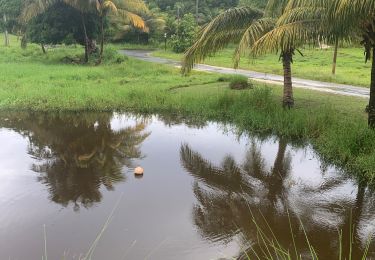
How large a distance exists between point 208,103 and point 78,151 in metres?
4.59

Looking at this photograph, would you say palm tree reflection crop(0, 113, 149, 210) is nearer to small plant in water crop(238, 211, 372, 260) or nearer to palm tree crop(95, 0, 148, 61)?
small plant in water crop(238, 211, 372, 260)

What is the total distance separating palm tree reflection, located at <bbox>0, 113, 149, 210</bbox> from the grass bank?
1.12 metres

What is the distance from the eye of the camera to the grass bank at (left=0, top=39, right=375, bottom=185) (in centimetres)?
821

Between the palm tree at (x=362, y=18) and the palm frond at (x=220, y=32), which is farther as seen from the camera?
the palm frond at (x=220, y=32)

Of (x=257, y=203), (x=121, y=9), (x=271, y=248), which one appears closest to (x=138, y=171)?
(x=257, y=203)

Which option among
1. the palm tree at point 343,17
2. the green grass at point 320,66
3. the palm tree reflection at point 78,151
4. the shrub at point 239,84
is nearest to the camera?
the palm tree reflection at point 78,151

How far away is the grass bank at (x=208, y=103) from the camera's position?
821 centimetres

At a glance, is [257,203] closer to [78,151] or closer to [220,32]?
[78,151]

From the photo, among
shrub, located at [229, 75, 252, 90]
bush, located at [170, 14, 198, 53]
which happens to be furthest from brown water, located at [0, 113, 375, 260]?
bush, located at [170, 14, 198, 53]

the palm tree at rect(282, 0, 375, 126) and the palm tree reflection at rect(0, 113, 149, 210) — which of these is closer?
the palm tree reflection at rect(0, 113, 149, 210)

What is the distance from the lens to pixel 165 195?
6594 millimetres

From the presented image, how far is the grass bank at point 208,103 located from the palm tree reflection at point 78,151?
112cm

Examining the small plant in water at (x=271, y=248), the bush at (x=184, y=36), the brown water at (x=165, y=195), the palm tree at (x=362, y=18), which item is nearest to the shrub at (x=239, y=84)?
the brown water at (x=165, y=195)

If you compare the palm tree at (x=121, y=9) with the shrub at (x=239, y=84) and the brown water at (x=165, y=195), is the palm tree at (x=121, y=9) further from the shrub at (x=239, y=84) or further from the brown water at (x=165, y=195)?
the brown water at (x=165, y=195)
